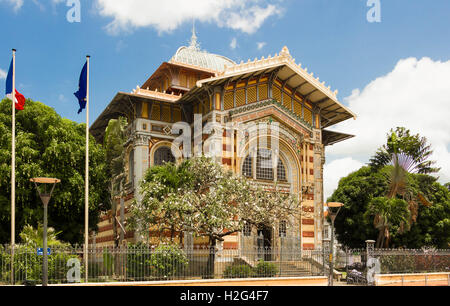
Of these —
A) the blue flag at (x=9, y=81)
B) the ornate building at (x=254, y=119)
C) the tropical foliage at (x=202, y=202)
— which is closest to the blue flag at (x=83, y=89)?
the blue flag at (x=9, y=81)

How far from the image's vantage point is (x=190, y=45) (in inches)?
1513

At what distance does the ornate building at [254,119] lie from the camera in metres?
28.7

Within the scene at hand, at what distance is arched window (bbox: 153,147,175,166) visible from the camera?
99.9 feet

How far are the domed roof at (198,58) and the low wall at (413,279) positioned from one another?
19.0 meters

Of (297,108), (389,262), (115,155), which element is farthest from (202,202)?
(297,108)

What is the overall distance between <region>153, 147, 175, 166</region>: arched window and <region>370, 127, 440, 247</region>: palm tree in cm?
1301

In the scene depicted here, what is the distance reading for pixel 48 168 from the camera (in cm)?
2547

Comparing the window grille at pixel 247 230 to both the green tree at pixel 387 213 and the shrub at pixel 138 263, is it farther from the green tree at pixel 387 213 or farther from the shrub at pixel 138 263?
the shrub at pixel 138 263

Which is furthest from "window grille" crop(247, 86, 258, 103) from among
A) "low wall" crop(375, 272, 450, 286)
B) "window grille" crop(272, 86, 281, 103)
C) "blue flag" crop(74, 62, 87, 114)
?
"low wall" crop(375, 272, 450, 286)

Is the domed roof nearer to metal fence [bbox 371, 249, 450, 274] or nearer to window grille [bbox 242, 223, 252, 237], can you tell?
window grille [bbox 242, 223, 252, 237]

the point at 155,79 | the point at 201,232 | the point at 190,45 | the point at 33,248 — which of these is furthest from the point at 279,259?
the point at 190,45

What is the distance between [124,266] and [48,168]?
28.6ft

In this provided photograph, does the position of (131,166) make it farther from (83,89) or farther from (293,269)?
(293,269)
